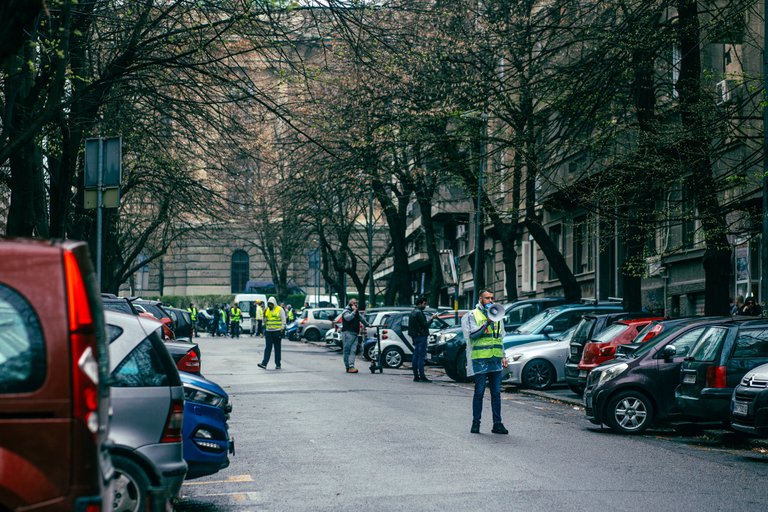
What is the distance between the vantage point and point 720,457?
13.6 metres

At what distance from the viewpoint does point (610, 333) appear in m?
20.3

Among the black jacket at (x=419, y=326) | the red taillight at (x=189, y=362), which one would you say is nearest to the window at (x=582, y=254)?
the black jacket at (x=419, y=326)

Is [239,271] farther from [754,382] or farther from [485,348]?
[754,382]

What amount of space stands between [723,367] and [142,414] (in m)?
9.20

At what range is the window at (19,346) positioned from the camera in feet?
16.4

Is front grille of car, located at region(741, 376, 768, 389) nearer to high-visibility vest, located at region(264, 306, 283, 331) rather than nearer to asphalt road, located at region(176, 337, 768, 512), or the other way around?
asphalt road, located at region(176, 337, 768, 512)

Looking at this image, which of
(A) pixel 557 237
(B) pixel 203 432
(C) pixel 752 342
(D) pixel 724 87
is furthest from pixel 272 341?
(B) pixel 203 432

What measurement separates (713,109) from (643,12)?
7.10 ft

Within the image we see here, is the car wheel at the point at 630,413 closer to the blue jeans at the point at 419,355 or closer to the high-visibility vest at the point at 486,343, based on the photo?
the high-visibility vest at the point at 486,343

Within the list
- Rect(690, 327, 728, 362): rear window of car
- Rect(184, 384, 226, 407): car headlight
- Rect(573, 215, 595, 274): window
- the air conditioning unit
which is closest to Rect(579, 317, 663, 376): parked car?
Rect(690, 327, 728, 362): rear window of car

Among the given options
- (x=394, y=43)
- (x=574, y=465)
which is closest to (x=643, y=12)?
(x=394, y=43)

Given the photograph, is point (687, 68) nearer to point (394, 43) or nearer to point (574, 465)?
point (394, 43)

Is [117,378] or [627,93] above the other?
[627,93]

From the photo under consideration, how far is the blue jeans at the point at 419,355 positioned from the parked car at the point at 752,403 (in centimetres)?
1295
